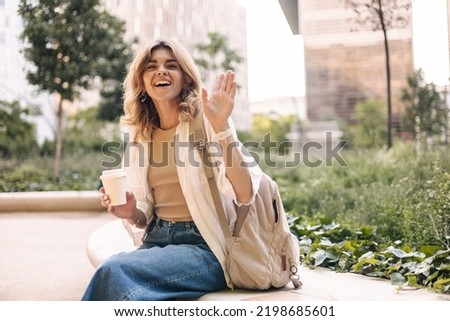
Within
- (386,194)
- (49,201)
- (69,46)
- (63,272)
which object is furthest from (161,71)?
(69,46)

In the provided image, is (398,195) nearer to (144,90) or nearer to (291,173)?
(144,90)

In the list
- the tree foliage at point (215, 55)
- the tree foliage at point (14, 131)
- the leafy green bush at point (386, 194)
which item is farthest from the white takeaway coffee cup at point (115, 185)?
the tree foliage at point (215, 55)

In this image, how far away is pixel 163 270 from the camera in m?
1.69

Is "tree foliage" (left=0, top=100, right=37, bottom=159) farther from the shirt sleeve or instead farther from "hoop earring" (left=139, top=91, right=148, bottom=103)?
the shirt sleeve

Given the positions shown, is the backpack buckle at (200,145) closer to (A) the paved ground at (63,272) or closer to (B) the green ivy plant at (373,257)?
(A) the paved ground at (63,272)

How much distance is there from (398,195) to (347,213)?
12.8 inches

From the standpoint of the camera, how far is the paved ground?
190 centimetres

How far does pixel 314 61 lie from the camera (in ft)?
124

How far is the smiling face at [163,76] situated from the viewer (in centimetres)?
190

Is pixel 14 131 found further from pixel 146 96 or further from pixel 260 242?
pixel 260 242

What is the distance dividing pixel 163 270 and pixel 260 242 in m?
0.33

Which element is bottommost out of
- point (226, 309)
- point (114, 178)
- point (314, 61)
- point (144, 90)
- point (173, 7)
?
point (226, 309)

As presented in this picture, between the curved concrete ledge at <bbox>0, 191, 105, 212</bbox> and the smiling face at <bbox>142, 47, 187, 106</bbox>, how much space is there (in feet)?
6.52

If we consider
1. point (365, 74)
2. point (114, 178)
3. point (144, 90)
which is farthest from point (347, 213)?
point (365, 74)
